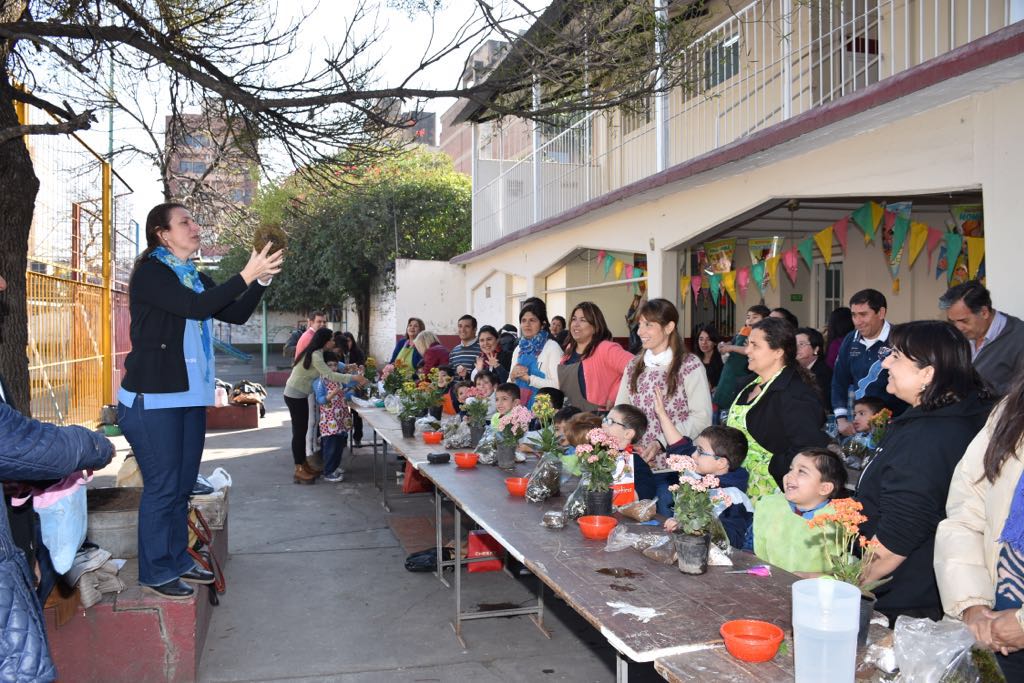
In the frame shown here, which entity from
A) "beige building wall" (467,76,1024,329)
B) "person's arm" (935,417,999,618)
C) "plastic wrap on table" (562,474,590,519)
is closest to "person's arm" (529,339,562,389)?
"beige building wall" (467,76,1024,329)

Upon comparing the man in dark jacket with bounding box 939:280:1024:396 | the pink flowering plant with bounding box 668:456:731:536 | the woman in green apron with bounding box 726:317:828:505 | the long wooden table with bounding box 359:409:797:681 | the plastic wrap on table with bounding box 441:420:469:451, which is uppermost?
the man in dark jacket with bounding box 939:280:1024:396

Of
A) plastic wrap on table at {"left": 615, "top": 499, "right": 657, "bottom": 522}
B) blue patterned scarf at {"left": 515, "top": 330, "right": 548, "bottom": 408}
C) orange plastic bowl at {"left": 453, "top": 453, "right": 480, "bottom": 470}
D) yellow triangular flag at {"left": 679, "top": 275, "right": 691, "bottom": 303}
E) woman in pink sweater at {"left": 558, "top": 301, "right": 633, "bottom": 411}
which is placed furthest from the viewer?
yellow triangular flag at {"left": 679, "top": 275, "right": 691, "bottom": 303}

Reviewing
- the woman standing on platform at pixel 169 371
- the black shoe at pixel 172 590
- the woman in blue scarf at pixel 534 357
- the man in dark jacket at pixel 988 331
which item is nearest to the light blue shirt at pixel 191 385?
the woman standing on platform at pixel 169 371

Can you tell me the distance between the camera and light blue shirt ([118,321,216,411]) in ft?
11.4

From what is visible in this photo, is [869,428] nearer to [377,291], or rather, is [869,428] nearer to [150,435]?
[150,435]

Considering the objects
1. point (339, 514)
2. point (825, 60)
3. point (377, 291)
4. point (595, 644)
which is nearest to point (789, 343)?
point (595, 644)

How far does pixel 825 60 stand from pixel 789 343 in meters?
6.24

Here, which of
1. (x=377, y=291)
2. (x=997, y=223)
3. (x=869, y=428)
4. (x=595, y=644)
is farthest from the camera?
(x=377, y=291)

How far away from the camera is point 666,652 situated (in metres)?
2.10

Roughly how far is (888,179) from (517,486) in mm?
3417

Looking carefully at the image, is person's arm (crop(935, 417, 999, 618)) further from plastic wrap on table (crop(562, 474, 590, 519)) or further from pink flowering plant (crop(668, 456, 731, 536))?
plastic wrap on table (crop(562, 474, 590, 519))

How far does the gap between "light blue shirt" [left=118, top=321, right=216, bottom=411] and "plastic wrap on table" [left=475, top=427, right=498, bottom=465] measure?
1.81 metres

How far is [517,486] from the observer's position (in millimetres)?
3994

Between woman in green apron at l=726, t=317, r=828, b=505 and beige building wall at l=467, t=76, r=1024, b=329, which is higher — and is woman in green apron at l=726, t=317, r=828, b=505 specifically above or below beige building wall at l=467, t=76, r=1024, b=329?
below
